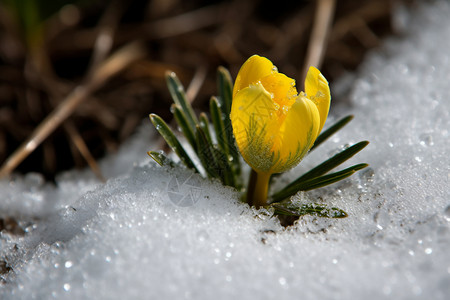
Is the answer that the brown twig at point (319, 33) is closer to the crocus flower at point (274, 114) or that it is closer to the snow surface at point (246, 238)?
the snow surface at point (246, 238)

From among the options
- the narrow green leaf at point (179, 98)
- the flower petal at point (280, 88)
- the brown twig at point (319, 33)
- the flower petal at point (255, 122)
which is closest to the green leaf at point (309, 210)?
the flower petal at point (255, 122)

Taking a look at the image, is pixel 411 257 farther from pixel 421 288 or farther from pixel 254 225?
pixel 254 225

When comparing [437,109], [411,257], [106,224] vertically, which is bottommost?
[106,224]

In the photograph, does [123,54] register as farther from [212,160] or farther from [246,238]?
[246,238]

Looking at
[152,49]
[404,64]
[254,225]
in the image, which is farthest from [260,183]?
[152,49]

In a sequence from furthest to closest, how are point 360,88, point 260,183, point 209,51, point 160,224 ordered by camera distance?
point 209,51 → point 360,88 → point 260,183 → point 160,224

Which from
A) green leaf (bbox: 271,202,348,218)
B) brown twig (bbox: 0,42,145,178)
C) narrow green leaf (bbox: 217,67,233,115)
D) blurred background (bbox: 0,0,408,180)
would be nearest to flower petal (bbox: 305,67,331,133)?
green leaf (bbox: 271,202,348,218)
